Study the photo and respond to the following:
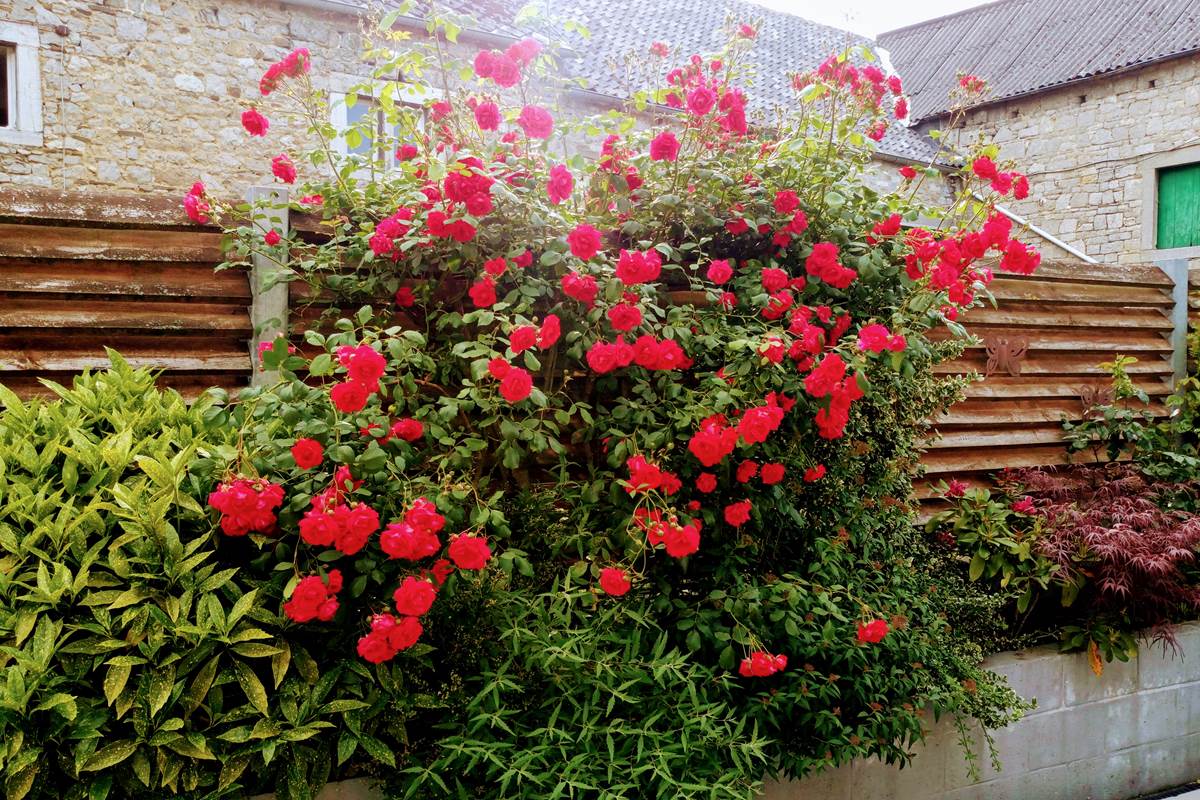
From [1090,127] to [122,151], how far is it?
13.0 m

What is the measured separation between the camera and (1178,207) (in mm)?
12953

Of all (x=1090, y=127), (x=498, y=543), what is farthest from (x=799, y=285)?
(x=1090, y=127)

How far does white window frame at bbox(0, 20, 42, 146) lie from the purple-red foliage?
845 centimetres

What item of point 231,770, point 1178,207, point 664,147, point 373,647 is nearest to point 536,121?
point 664,147

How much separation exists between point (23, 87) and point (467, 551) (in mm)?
8138

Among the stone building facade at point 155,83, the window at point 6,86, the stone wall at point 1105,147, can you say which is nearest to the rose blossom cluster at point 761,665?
the stone building facade at point 155,83

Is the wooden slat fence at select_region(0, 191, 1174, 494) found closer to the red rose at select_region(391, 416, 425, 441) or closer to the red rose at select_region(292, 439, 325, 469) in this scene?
the red rose at select_region(391, 416, 425, 441)

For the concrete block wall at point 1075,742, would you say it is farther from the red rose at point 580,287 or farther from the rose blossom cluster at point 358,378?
the rose blossom cluster at point 358,378

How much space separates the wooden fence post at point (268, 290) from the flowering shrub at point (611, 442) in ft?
0.23

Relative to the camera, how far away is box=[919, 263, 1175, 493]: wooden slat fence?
14.1 ft

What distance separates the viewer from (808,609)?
2.88 metres

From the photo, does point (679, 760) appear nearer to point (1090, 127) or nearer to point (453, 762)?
point (453, 762)

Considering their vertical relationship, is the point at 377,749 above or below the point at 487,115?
below

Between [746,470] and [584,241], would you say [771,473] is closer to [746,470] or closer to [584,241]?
[746,470]
